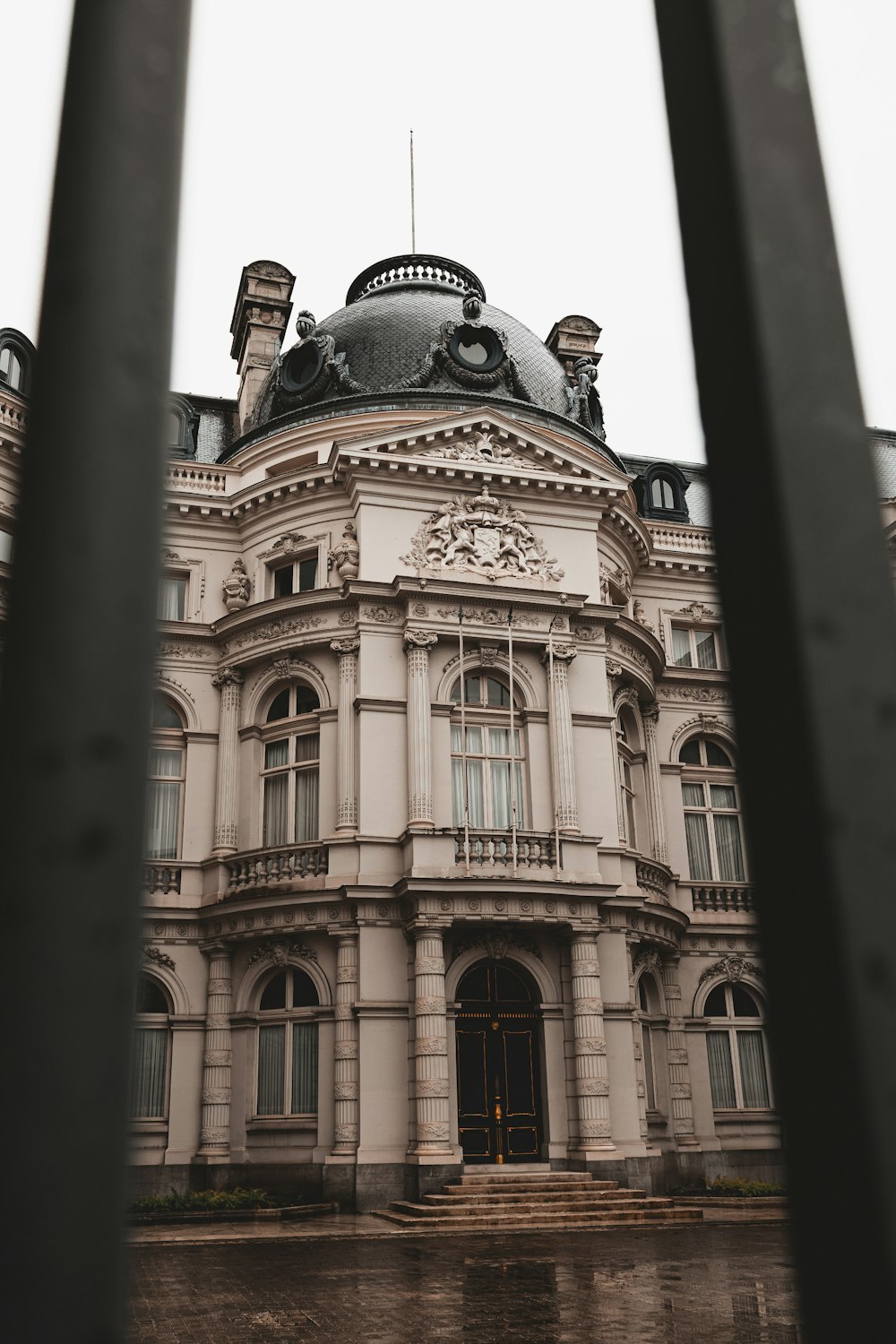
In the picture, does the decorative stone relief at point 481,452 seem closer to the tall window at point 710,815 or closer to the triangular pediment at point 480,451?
the triangular pediment at point 480,451

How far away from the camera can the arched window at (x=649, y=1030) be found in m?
25.7

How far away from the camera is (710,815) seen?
29688 millimetres

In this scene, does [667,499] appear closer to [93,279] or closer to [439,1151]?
[439,1151]

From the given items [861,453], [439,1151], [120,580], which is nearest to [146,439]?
[120,580]

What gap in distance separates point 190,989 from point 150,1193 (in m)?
3.92

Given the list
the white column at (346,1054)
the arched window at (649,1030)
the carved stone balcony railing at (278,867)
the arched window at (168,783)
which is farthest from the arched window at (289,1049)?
the arched window at (649,1030)

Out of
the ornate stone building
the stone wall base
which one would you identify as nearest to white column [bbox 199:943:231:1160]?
the ornate stone building

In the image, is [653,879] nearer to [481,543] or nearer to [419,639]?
[419,639]

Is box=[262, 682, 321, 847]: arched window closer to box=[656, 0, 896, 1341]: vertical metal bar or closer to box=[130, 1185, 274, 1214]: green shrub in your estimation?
box=[130, 1185, 274, 1214]: green shrub

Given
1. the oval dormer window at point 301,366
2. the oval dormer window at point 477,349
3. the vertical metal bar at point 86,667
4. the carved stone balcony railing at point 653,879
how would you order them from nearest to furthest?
the vertical metal bar at point 86,667 → the carved stone balcony railing at point 653,879 → the oval dormer window at point 477,349 → the oval dormer window at point 301,366

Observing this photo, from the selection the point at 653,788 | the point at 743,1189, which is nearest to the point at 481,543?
the point at 653,788

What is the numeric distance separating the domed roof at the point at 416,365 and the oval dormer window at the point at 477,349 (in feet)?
0.08

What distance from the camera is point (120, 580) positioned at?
156 centimetres

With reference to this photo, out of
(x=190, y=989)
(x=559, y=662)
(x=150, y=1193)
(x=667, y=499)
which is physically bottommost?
(x=150, y=1193)
